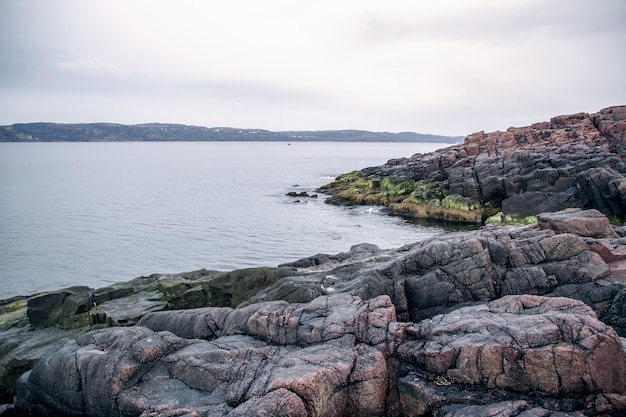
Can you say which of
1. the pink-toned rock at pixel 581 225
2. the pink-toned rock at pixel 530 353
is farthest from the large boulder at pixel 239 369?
the pink-toned rock at pixel 581 225

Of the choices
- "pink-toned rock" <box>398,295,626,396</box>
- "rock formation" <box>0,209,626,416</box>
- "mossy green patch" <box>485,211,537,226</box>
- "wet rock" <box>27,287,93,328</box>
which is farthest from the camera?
"mossy green patch" <box>485,211,537,226</box>

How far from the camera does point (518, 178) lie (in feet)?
199

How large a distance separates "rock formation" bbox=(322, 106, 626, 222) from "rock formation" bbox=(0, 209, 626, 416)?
109ft

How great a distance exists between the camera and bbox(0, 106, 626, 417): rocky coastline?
1271 cm

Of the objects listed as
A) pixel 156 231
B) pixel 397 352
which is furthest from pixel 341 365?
pixel 156 231

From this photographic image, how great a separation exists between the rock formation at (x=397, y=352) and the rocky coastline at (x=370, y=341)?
0.05 m

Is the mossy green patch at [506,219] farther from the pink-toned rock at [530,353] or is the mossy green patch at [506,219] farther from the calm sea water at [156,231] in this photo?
the pink-toned rock at [530,353]

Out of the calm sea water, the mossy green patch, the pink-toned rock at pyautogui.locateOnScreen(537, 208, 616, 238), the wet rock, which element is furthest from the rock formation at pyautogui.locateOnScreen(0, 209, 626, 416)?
the mossy green patch

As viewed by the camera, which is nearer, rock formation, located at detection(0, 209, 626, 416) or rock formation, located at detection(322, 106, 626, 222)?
rock formation, located at detection(0, 209, 626, 416)

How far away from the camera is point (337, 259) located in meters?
33.8

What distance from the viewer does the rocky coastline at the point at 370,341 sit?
12.7 m

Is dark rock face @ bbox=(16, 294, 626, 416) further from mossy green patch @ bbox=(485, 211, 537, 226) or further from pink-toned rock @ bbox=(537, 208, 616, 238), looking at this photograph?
mossy green patch @ bbox=(485, 211, 537, 226)

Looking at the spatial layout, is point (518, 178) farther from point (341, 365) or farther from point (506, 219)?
point (341, 365)

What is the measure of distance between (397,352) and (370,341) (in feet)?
3.25
